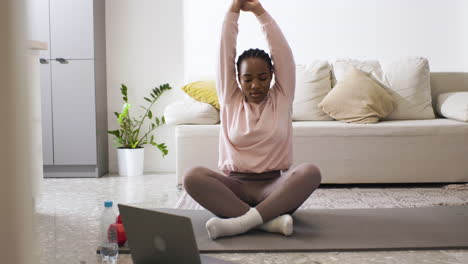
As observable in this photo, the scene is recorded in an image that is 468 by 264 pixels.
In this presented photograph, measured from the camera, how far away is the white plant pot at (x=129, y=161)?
164 inches

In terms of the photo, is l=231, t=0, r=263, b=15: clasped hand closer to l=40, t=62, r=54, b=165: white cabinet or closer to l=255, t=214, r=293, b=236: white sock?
l=255, t=214, r=293, b=236: white sock

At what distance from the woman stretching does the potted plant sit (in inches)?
78.0

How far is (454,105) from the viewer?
3596mm

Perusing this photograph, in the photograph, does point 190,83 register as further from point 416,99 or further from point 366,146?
point 416,99

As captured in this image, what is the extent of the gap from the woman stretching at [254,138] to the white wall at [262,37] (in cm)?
208

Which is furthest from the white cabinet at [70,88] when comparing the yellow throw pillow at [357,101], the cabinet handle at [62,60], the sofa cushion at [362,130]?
the yellow throw pillow at [357,101]

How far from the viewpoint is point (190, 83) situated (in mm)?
3766

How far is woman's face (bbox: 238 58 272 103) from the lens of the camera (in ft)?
7.25

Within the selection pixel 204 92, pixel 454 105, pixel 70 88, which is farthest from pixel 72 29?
pixel 454 105

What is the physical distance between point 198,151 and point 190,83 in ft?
1.88

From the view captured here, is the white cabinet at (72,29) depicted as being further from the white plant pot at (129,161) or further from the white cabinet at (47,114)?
the white plant pot at (129,161)

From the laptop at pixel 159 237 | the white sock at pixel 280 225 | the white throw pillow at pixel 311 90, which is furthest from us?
the white throw pillow at pixel 311 90

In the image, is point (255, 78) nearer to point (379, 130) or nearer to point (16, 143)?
point (379, 130)

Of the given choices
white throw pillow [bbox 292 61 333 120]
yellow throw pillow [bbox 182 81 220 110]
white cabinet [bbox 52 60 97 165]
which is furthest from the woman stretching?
white cabinet [bbox 52 60 97 165]
